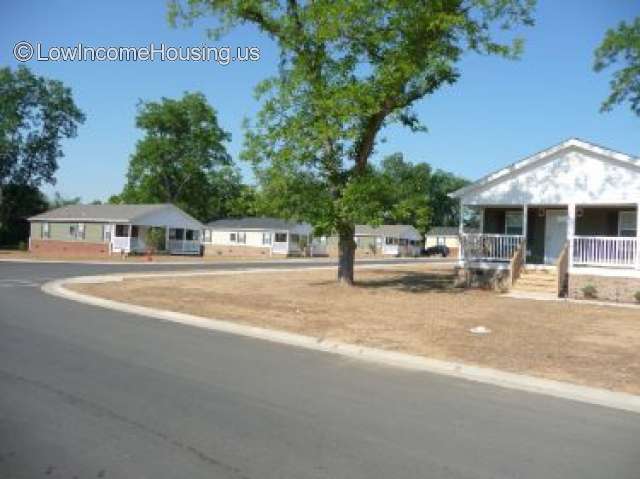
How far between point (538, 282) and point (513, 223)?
4965 mm

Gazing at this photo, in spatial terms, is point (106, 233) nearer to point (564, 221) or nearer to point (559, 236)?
point (559, 236)

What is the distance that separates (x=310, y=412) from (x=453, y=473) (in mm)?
2121

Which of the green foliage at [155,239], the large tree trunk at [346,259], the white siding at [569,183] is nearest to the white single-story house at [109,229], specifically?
the green foliage at [155,239]

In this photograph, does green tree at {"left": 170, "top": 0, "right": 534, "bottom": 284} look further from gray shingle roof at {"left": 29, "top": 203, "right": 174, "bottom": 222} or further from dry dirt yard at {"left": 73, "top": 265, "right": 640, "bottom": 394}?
gray shingle roof at {"left": 29, "top": 203, "right": 174, "bottom": 222}

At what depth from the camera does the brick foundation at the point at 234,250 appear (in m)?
67.3

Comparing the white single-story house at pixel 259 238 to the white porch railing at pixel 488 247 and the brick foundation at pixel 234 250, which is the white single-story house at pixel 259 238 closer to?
the brick foundation at pixel 234 250

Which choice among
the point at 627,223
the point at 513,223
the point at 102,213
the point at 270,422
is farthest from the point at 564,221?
the point at 102,213

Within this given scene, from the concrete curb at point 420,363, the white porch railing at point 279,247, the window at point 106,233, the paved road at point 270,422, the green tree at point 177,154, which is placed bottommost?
the concrete curb at point 420,363

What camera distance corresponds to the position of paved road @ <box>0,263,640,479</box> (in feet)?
18.3

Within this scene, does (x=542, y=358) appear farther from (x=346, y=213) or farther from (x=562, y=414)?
(x=346, y=213)

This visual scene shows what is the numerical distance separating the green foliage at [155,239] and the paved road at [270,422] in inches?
1780

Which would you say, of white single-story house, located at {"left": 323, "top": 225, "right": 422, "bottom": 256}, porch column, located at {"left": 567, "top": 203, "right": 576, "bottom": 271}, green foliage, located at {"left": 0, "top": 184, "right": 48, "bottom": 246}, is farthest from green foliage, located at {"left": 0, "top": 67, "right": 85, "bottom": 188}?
porch column, located at {"left": 567, "top": 203, "right": 576, "bottom": 271}

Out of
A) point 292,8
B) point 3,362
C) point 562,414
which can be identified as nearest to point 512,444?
point 562,414

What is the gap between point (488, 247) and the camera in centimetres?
2591
